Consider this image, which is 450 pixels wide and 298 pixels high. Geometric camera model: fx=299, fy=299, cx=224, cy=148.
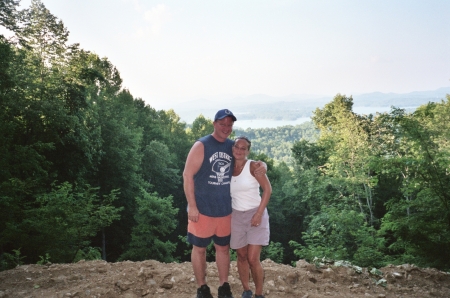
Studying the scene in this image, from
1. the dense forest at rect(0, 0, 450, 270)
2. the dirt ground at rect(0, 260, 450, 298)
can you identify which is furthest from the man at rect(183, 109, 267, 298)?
the dense forest at rect(0, 0, 450, 270)

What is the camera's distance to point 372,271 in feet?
16.5

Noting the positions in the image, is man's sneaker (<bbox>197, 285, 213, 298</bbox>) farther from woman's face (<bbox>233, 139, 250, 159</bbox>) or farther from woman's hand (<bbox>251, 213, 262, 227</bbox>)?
woman's face (<bbox>233, 139, 250, 159</bbox>)

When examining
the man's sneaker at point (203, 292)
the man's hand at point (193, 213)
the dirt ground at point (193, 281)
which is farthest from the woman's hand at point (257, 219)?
the dirt ground at point (193, 281)

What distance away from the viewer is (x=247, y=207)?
3.47 m

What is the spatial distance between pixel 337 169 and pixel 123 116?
17.3 metres

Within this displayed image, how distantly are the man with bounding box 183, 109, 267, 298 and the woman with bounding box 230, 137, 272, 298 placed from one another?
9 cm

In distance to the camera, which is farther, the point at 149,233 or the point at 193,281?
the point at 149,233

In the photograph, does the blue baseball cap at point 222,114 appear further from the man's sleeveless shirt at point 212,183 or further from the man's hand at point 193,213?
the man's hand at point 193,213

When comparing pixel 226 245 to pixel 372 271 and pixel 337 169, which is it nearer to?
pixel 372 271

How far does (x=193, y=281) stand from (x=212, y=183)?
184 centimetres

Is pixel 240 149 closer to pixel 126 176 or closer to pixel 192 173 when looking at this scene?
pixel 192 173

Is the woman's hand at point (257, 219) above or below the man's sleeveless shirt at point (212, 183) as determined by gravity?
below

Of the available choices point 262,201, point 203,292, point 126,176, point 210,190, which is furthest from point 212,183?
point 126,176

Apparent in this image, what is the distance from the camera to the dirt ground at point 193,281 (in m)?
4.12
